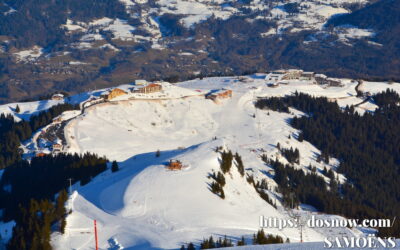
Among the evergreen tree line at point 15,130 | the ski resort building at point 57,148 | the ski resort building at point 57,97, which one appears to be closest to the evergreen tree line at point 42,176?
the ski resort building at point 57,148

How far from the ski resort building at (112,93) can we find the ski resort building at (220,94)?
59.7ft

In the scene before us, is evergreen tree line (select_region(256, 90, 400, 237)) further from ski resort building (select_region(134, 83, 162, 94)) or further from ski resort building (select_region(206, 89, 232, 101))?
ski resort building (select_region(134, 83, 162, 94))

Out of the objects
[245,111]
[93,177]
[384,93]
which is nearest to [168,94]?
[245,111]

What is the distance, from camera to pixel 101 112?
111250mm

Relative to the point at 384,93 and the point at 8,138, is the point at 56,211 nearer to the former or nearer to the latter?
the point at 8,138

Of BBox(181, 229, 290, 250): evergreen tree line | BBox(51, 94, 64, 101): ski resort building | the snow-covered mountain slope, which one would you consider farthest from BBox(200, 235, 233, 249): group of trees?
BBox(51, 94, 64, 101): ski resort building

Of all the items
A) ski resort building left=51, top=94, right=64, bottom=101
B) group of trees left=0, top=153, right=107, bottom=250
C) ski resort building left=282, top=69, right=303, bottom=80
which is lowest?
ski resort building left=282, top=69, right=303, bottom=80

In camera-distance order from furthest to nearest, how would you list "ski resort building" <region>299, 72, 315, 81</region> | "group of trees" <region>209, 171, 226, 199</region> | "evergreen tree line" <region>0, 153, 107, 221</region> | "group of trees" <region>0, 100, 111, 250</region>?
"ski resort building" <region>299, 72, 315, 81</region>, "evergreen tree line" <region>0, 153, 107, 221</region>, "group of trees" <region>209, 171, 226, 199</region>, "group of trees" <region>0, 100, 111, 250</region>

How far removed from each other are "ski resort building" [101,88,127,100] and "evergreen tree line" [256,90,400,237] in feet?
87.0

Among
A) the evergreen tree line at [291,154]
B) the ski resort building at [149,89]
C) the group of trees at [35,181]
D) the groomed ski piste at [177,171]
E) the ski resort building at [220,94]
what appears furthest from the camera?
the ski resort building at [220,94]

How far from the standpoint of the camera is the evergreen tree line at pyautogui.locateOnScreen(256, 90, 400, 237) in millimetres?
95375

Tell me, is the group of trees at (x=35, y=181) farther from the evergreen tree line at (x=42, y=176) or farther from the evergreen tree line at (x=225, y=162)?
the evergreen tree line at (x=225, y=162)

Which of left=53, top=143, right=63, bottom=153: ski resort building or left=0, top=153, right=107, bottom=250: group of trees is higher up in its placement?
left=0, top=153, right=107, bottom=250: group of trees

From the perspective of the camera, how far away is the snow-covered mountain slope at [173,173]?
5178 cm
